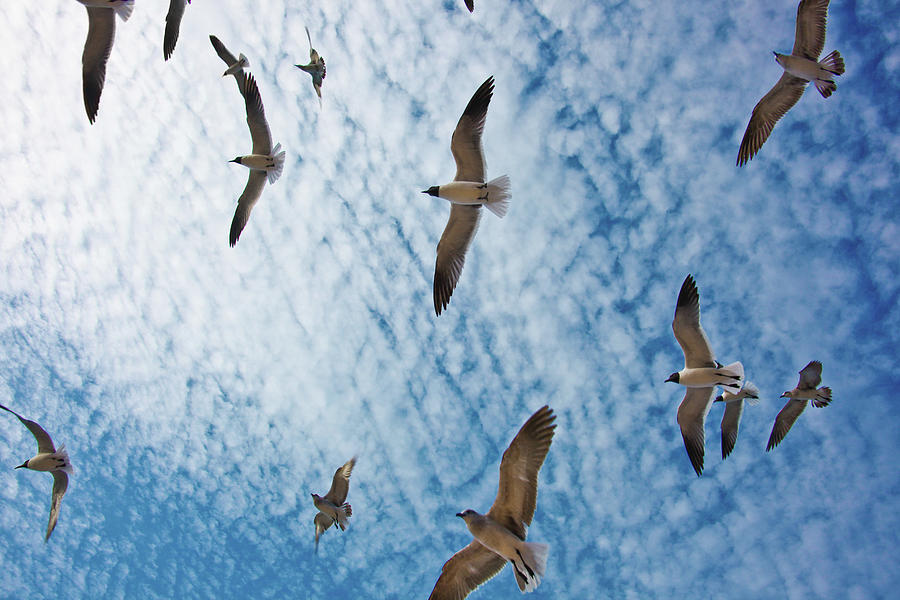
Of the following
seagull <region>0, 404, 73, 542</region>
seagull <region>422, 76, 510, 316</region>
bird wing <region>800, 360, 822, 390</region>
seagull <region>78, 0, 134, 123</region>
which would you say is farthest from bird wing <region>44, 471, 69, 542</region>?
bird wing <region>800, 360, 822, 390</region>

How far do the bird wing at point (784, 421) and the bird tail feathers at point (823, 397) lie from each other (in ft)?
2.75

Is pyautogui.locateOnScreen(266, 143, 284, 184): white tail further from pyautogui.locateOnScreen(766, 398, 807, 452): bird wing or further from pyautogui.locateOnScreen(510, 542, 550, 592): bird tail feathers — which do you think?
pyautogui.locateOnScreen(766, 398, 807, 452): bird wing

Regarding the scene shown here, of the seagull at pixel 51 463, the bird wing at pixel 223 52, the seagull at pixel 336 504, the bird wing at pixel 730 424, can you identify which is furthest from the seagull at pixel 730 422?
the seagull at pixel 51 463

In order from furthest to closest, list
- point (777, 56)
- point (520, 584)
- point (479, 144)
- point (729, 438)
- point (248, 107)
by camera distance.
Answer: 1. point (729, 438)
2. point (248, 107)
3. point (777, 56)
4. point (479, 144)
5. point (520, 584)

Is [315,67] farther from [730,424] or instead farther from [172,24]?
[730,424]

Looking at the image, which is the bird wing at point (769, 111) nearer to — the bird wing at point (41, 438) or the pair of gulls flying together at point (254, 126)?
the pair of gulls flying together at point (254, 126)

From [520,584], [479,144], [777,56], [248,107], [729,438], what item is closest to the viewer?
[520,584]

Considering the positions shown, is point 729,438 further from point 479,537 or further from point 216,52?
point 216,52

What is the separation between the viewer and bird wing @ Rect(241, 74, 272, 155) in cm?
1073

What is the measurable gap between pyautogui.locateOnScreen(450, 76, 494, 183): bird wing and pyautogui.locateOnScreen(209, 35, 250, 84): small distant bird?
4813 millimetres

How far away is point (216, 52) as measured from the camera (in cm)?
1140

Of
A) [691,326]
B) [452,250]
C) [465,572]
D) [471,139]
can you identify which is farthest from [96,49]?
[691,326]

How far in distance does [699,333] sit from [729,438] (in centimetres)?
380

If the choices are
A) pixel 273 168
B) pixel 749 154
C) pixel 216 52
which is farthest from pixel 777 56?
pixel 216 52
